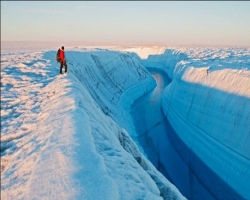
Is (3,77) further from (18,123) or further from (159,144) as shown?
(159,144)

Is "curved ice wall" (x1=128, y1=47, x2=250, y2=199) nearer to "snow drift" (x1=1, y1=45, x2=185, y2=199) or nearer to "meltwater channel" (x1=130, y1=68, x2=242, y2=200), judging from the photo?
"meltwater channel" (x1=130, y1=68, x2=242, y2=200)

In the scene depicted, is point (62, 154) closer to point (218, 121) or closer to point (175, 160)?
point (218, 121)

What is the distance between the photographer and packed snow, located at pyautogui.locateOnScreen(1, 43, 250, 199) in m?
4.44

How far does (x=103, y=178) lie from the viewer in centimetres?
430

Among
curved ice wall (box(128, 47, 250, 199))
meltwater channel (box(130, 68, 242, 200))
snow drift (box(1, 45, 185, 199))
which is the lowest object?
meltwater channel (box(130, 68, 242, 200))

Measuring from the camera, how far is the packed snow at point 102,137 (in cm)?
444

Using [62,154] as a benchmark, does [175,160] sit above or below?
below

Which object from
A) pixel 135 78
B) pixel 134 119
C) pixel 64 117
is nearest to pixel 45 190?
pixel 64 117

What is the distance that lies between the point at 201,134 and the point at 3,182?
Result: 11.6 meters

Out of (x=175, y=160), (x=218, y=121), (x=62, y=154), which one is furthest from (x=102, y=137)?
(x=175, y=160)

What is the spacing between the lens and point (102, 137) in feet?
20.6

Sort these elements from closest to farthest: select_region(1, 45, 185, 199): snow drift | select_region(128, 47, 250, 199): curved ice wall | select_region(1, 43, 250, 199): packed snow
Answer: select_region(1, 45, 185, 199): snow drift → select_region(1, 43, 250, 199): packed snow → select_region(128, 47, 250, 199): curved ice wall

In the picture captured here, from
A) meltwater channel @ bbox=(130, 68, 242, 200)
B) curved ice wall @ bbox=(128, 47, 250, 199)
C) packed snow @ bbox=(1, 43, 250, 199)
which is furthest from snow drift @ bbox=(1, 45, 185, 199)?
curved ice wall @ bbox=(128, 47, 250, 199)

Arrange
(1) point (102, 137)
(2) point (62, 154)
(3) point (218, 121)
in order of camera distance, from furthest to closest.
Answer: (3) point (218, 121)
(1) point (102, 137)
(2) point (62, 154)
